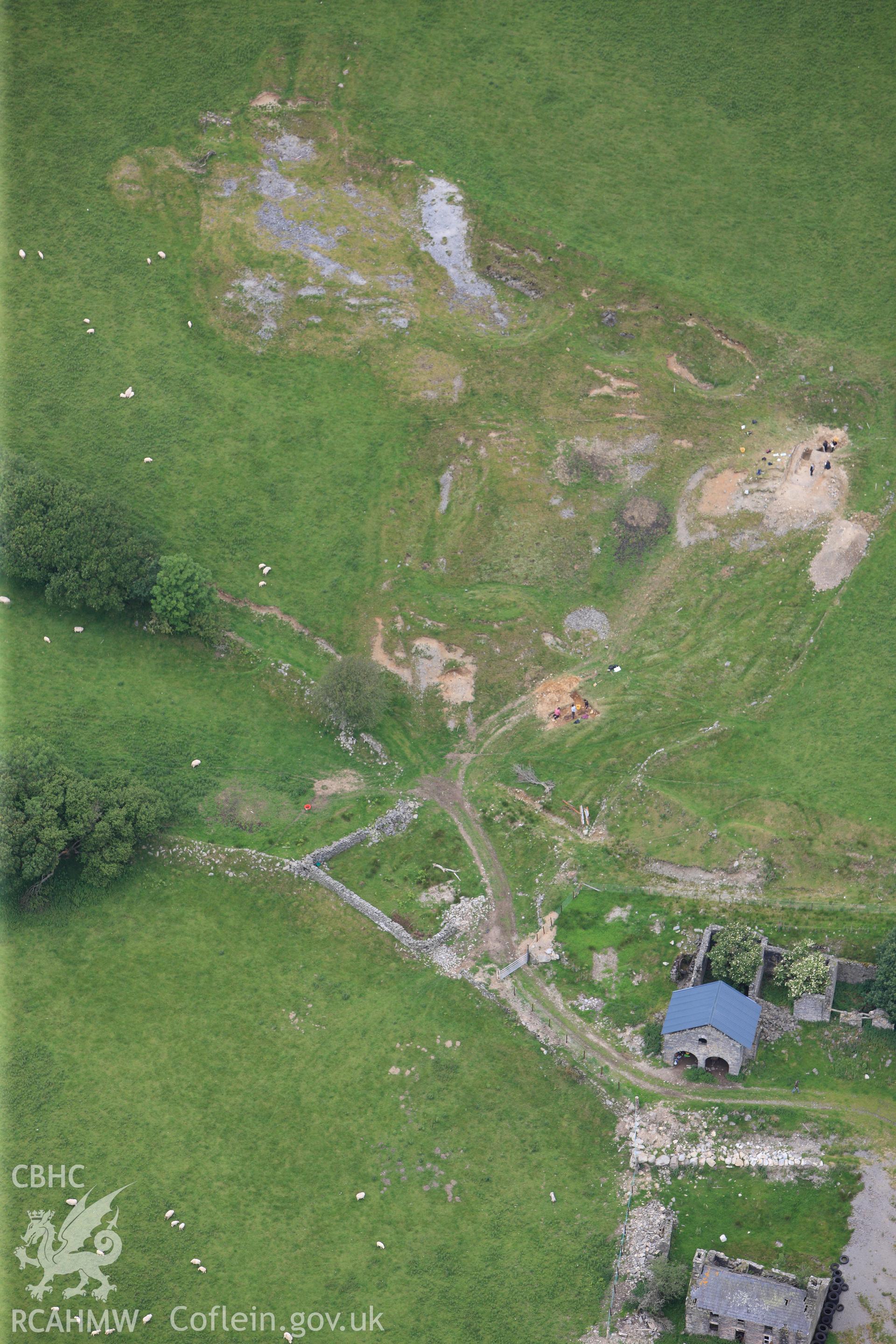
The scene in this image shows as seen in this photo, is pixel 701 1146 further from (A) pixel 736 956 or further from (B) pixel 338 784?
(B) pixel 338 784

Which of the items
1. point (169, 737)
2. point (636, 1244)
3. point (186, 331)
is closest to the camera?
point (636, 1244)

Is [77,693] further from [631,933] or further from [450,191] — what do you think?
[450,191]

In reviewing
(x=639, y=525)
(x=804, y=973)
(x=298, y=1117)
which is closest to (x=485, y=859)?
(x=298, y=1117)

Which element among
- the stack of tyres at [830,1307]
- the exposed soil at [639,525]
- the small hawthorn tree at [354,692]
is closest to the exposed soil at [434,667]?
the small hawthorn tree at [354,692]

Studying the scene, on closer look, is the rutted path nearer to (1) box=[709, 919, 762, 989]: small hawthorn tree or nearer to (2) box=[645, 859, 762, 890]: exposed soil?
(2) box=[645, 859, 762, 890]: exposed soil

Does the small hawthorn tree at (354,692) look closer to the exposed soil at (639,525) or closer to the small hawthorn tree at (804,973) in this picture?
the exposed soil at (639,525)

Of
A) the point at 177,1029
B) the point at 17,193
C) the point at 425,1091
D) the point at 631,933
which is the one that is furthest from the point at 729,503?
the point at 17,193
